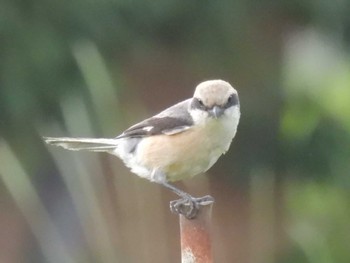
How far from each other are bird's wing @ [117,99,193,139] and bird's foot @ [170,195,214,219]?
0.31 meters

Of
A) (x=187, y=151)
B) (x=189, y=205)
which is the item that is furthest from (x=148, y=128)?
(x=189, y=205)

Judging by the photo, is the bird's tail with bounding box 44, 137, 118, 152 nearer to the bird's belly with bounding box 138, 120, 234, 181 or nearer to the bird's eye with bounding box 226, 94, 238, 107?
the bird's belly with bounding box 138, 120, 234, 181

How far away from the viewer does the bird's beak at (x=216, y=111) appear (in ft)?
10.2

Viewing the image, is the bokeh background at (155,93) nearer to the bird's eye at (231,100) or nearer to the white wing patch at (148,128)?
the white wing patch at (148,128)

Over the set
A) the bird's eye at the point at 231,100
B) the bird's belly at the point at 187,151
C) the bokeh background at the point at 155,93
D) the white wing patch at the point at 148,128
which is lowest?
the bokeh background at the point at 155,93

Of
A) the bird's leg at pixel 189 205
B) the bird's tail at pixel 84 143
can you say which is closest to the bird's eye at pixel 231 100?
the bird's leg at pixel 189 205

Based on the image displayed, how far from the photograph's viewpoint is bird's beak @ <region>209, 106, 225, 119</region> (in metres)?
3.12

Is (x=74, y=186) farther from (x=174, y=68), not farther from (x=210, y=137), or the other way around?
(x=174, y=68)

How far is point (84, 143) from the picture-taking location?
3.32m

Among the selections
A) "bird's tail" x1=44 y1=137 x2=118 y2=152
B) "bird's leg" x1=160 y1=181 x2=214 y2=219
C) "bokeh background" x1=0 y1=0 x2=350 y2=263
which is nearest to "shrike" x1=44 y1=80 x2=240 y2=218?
"bird's tail" x1=44 y1=137 x2=118 y2=152

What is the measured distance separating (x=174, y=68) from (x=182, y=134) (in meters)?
2.86

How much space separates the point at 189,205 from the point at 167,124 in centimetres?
56

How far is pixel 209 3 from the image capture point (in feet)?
18.3

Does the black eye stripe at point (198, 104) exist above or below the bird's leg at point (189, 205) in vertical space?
above
